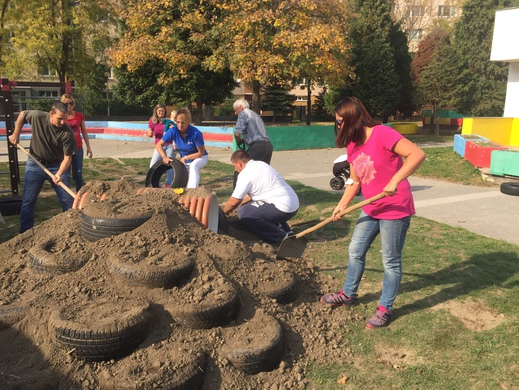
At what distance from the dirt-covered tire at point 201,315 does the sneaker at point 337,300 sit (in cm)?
118

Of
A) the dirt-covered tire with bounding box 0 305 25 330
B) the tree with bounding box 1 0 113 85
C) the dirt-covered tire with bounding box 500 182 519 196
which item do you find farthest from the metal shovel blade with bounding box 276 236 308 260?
the tree with bounding box 1 0 113 85

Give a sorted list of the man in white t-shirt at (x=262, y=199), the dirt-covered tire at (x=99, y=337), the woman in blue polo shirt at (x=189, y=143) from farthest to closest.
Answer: the woman in blue polo shirt at (x=189, y=143) → the man in white t-shirt at (x=262, y=199) → the dirt-covered tire at (x=99, y=337)

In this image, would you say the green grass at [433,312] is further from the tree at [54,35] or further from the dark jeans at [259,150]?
the tree at [54,35]

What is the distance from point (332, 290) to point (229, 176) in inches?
283

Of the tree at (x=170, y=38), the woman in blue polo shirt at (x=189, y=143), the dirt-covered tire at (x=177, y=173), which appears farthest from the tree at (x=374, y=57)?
the dirt-covered tire at (x=177, y=173)

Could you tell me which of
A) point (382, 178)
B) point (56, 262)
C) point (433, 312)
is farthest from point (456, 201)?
point (56, 262)

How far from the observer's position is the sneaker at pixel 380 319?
3930 mm

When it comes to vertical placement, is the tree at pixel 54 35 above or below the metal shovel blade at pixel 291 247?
above

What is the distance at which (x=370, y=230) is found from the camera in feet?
13.0

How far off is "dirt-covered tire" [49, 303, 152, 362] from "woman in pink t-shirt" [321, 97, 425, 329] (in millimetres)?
1981

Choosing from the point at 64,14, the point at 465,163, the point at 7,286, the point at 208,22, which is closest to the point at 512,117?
the point at 465,163

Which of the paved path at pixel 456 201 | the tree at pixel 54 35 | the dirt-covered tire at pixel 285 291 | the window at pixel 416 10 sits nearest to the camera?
the dirt-covered tire at pixel 285 291

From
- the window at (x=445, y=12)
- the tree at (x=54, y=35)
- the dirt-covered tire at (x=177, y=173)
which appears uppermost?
the window at (x=445, y=12)

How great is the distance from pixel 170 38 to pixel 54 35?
9982 mm
